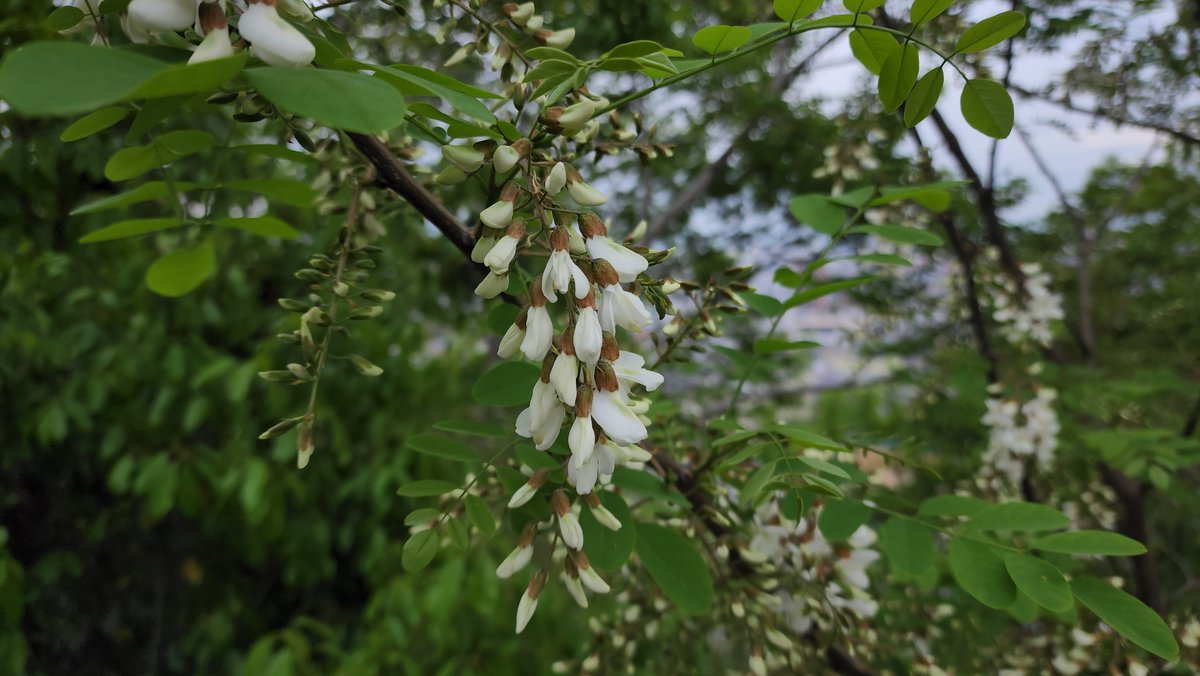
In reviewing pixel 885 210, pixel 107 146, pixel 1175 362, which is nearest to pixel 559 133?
pixel 107 146

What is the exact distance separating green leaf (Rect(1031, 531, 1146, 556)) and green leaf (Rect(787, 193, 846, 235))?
0.36 metres

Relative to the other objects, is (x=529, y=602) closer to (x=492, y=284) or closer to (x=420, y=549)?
(x=420, y=549)

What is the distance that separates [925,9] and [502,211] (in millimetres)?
299

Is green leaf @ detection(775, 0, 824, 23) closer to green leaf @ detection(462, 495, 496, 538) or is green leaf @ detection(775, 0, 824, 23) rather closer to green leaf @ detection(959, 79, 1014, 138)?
green leaf @ detection(959, 79, 1014, 138)

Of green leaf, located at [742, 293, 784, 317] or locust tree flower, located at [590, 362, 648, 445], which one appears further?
green leaf, located at [742, 293, 784, 317]

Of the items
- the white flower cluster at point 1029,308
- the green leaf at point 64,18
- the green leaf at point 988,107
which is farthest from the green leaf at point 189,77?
the white flower cluster at point 1029,308

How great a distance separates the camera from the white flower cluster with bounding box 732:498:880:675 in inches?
24.1

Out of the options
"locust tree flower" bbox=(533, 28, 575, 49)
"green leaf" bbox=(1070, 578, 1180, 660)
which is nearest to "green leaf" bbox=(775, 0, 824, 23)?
"locust tree flower" bbox=(533, 28, 575, 49)

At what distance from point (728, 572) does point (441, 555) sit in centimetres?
103

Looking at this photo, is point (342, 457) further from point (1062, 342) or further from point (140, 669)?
point (1062, 342)

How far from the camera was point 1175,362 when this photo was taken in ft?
5.63

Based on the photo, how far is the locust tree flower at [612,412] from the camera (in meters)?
0.35

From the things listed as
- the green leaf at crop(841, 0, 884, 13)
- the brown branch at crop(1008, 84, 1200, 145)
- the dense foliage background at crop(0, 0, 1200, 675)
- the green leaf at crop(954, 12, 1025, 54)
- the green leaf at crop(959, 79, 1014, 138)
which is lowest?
the dense foliage background at crop(0, 0, 1200, 675)

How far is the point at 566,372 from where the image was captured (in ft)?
1.17
